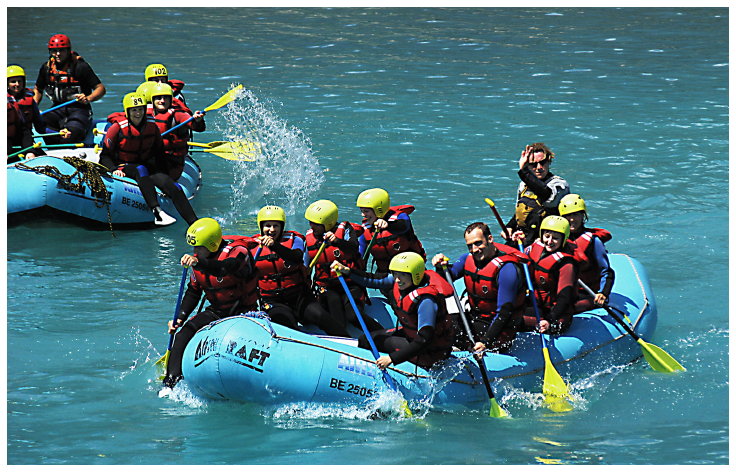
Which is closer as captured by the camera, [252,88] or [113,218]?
[113,218]

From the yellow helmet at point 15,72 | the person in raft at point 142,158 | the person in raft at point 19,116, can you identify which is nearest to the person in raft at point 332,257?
the person in raft at point 142,158

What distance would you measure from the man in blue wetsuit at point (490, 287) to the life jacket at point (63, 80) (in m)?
7.10

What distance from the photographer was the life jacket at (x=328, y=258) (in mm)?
7836

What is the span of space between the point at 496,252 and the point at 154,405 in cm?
262

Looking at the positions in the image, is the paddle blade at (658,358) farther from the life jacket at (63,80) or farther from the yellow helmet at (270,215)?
the life jacket at (63,80)

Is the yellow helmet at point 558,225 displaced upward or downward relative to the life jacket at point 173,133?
upward

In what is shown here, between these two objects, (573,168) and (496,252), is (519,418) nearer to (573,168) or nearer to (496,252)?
(496,252)

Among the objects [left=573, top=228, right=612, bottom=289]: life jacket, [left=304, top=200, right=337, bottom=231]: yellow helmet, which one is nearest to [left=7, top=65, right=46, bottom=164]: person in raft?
[left=304, top=200, right=337, bottom=231]: yellow helmet

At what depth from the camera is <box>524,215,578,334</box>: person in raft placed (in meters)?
7.60

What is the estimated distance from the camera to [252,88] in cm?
1802

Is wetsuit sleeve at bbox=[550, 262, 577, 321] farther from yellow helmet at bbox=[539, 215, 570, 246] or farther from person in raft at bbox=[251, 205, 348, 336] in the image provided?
person in raft at bbox=[251, 205, 348, 336]

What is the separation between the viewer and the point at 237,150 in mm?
13195

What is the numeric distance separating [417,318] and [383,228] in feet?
4.45
